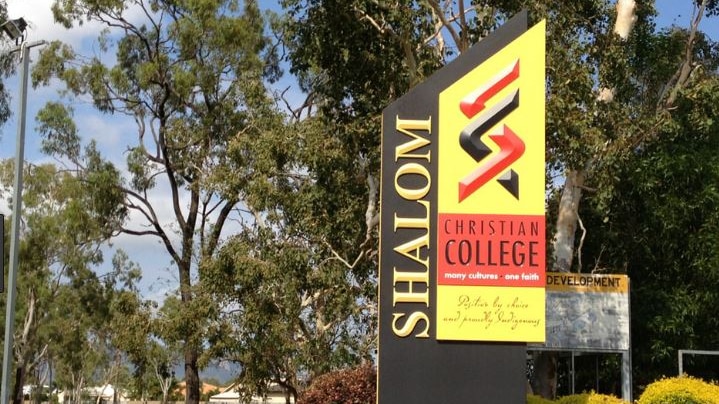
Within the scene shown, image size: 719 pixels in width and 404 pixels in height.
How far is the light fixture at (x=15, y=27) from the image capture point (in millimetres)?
16859

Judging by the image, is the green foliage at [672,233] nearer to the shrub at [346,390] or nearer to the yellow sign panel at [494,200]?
the shrub at [346,390]

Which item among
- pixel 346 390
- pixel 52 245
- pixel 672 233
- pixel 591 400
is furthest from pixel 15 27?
pixel 52 245

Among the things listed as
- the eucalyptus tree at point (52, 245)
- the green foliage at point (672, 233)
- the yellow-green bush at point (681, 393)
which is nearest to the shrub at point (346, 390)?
the yellow-green bush at point (681, 393)

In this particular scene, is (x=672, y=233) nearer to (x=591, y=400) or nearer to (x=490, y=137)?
(x=591, y=400)

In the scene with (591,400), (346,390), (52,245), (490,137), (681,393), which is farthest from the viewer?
(52,245)

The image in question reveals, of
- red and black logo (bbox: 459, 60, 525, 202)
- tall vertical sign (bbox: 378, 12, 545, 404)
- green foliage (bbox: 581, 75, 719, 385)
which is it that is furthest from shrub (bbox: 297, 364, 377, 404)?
green foliage (bbox: 581, 75, 719, 385)

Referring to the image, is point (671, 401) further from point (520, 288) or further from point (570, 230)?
point (570, 230)

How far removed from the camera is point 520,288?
1348 cm

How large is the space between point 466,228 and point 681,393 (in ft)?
15.5

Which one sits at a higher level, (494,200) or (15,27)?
(15,27)

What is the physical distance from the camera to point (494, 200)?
44.7ft

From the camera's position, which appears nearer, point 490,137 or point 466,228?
point 466,228

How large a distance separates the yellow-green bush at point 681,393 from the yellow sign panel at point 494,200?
3.44 meters

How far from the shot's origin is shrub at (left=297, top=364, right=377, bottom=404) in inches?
702
